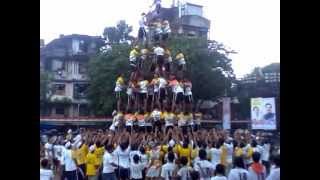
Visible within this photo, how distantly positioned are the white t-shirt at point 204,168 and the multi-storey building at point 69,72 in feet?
2.56

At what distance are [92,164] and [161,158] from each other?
441 mm

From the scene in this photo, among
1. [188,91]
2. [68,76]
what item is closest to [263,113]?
[188,91]

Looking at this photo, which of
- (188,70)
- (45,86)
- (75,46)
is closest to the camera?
(45,86)

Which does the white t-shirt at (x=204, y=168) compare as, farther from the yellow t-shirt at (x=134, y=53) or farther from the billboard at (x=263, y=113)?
the yellow t-shirt at (x=134, y=53)

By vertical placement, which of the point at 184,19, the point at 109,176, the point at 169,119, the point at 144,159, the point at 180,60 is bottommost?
the point at 109,176

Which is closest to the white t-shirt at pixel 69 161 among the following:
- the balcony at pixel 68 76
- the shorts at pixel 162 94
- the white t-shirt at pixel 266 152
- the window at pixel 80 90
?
the window at pixel 80 90

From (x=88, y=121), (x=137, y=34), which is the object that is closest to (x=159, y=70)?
(x=137, y=34)

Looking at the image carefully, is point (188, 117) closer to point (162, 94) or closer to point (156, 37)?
point (162, 94)

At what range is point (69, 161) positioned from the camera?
9.78 feet

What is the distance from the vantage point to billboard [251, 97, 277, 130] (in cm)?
282
